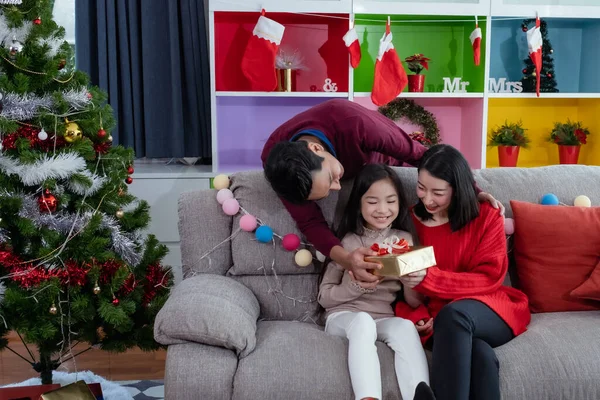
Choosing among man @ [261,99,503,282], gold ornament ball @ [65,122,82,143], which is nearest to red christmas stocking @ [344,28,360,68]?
man @ [261,99,503,282]

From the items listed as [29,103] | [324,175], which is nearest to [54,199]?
[29,103]

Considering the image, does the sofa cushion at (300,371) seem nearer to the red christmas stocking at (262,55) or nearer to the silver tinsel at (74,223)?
the silver tinsel at (74,223)

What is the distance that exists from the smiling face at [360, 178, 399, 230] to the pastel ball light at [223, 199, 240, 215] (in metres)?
0.46

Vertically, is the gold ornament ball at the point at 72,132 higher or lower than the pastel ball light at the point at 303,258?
higher

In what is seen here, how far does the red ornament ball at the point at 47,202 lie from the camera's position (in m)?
2.18

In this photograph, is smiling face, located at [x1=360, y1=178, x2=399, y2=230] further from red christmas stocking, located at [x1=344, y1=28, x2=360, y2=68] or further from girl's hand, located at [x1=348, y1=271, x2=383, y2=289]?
red christmas stocking, located at [x1=344, y1=28, x2=360, y2=68]

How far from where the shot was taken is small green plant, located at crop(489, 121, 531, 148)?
3797 mm

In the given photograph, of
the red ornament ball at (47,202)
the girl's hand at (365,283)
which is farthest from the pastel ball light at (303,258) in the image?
the red ornament ball at (47,202)

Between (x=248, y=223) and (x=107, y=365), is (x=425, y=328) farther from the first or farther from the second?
(x=107, y=365)

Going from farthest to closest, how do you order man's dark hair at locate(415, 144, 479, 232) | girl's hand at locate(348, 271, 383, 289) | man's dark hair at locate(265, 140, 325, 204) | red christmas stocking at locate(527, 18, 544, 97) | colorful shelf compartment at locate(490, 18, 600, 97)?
colorful shelf compartment at locate(490, 18, 600, 97)
red christmas stocking at locate(527, 18, 544, 97)
man's dark hair at locate(415, 144, 479, 232)
girl's hand at locate(348, 271, 383, 289)
man's dark hair at locate(265, 140, 325, 204)

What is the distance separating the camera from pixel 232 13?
11.9ft

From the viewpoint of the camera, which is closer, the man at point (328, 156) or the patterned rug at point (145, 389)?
the man at point (328, 156)

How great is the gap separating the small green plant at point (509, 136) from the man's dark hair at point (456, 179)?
5.91ft

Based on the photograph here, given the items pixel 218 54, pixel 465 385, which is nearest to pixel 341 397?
pixel 465 385
